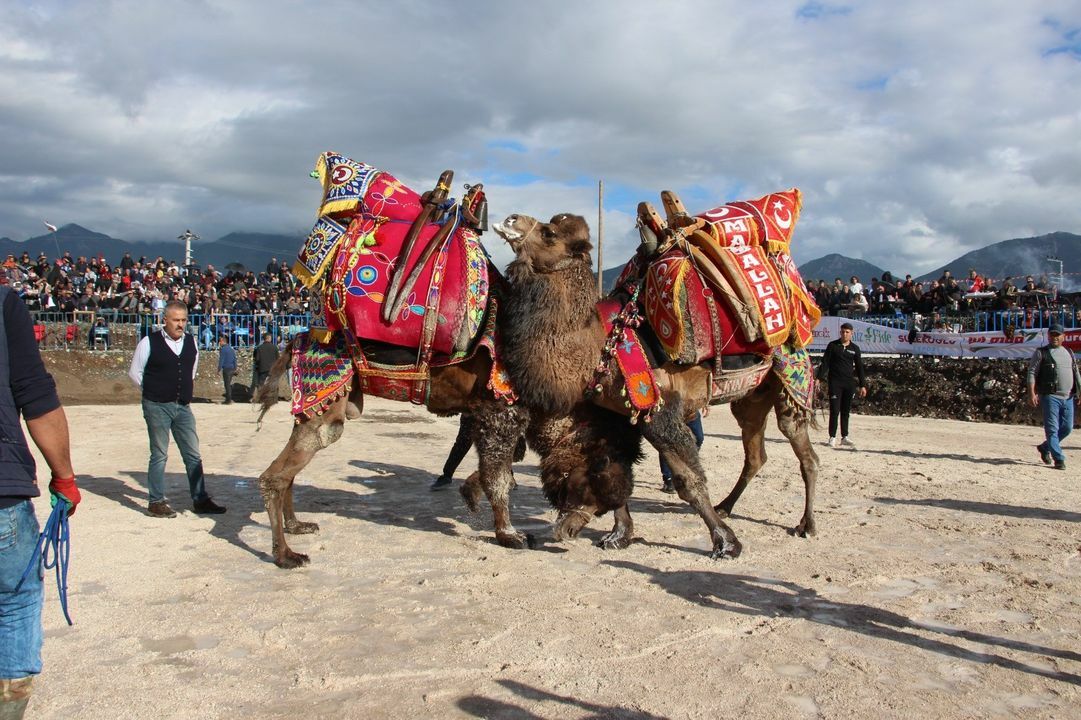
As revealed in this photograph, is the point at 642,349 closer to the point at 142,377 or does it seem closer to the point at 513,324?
the point at 513,324

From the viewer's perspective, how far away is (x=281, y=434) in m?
12.4

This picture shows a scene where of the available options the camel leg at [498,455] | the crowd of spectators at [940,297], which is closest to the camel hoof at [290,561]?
the camel leg at [498,455]

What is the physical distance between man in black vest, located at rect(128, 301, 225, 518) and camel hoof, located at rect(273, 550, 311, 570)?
1968mm

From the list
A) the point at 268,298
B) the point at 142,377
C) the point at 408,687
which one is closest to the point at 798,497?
the point at 408,687

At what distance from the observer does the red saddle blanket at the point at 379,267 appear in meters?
5.70

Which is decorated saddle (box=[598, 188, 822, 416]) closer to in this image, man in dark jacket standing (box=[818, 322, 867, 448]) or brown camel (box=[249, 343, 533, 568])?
brown camel (box=[249, 343, 533, 568])

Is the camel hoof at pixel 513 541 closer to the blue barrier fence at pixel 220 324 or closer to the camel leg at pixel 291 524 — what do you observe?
the camel leg at pixel 291 524

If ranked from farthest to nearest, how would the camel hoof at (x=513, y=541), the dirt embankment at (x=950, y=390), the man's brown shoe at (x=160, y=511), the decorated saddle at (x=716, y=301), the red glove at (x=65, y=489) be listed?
the dirt embankment at (x=950, y=390), the man's brown shoe at (x=160, y=511), the camel hoof at (x=513, y=541), the decorated saddle at (x=716, y=301), the red glove at (x=65, y=489)

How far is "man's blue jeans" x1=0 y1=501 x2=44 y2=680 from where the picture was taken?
8.95ft

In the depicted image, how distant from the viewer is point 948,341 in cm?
1664

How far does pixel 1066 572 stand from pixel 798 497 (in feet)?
9.31

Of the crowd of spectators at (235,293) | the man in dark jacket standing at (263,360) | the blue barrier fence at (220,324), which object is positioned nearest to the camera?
the blue barrier fence at (220,324)

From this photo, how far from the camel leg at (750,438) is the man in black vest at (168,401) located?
187 inches

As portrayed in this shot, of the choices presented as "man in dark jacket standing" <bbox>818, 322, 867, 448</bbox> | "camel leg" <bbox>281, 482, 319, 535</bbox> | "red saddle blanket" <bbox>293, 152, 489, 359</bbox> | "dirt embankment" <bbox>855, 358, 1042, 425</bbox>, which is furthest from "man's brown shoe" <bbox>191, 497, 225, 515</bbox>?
"dirt embankment" <bbox>855, 358, 1042, 425</bbox>
